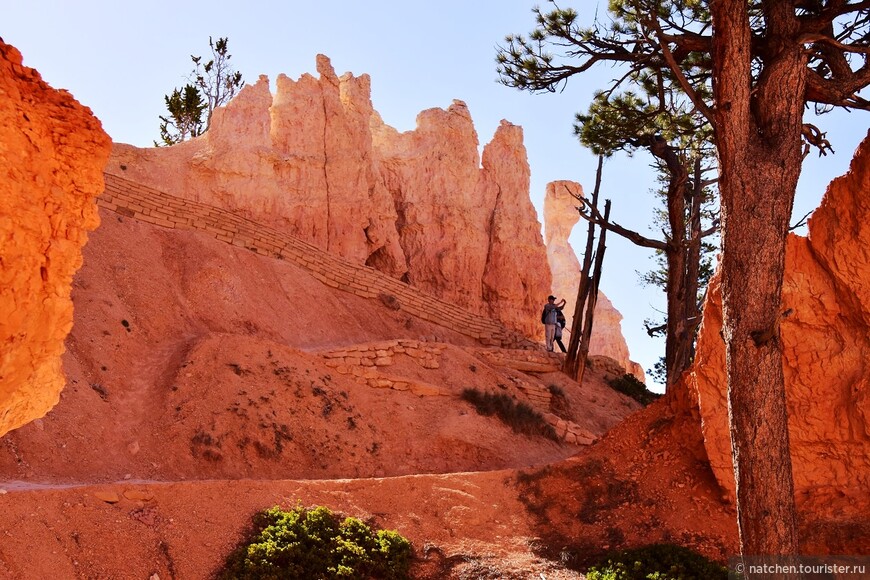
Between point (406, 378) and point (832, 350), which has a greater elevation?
point (406, 378)

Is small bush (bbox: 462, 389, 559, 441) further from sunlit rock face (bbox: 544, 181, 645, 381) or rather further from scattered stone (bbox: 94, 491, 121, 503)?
sunlit rock face (bbox: 544, 181, 645, 381)

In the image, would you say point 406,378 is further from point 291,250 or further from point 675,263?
point 291,250

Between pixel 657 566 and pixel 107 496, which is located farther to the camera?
pixel 657 566

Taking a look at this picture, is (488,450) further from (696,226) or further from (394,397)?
(696,226)

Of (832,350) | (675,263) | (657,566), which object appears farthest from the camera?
(675,263)

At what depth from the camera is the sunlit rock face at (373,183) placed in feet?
80.6

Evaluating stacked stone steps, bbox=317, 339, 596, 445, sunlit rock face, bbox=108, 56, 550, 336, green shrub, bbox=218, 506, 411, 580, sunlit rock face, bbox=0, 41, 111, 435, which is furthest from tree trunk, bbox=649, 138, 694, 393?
sunlit rock face, bbox=0, 41, 111, 435

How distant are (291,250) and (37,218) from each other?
16.6 m

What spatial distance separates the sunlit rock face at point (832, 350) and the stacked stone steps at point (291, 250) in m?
13.4

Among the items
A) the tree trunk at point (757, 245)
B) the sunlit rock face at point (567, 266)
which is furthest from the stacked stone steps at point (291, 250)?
the sunlit rock face at point (567, 266)

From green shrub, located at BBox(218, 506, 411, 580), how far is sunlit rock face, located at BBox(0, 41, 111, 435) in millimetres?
4188

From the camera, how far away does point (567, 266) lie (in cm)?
4772

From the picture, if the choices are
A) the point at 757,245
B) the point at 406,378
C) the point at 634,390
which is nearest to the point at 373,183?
the point at 634,390

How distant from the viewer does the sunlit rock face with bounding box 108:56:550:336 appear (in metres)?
24.6
